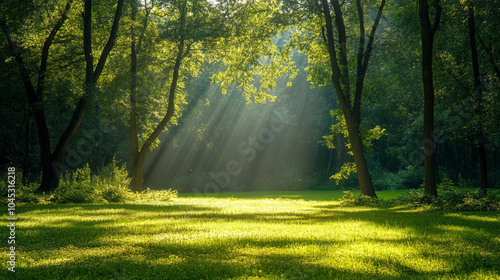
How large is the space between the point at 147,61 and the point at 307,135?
2829cm

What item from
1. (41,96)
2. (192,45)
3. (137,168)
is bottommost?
(137,168)

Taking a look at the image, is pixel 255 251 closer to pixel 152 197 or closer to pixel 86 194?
pixel 86 194

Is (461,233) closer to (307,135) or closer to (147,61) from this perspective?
(147,61)

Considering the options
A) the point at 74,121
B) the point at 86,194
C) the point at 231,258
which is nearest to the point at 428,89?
the point at 231,258

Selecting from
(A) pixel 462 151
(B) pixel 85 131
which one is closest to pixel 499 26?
(A) pixel 462 151

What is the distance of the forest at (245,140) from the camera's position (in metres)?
5.14

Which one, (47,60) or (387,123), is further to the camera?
(387,123)

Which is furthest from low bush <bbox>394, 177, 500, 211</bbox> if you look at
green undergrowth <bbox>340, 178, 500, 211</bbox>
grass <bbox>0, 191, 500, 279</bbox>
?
grass <bbox>0, 191, 500, 279</bbox>

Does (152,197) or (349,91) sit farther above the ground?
(349,91)

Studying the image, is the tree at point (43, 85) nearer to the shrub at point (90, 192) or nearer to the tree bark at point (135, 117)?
the shrub at point (90, 192)

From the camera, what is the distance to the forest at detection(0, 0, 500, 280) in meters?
5.14

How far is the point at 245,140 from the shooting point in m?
44.3

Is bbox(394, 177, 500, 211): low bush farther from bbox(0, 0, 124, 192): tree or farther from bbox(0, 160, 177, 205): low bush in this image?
bbox(0, 0, 124, 192): tree

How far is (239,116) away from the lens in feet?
146
